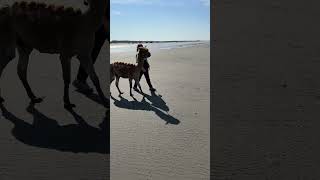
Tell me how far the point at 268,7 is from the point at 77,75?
2461 mm

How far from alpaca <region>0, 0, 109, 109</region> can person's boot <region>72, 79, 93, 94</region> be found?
0.14m

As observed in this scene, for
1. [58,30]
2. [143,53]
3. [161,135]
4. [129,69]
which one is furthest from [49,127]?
[143,53]

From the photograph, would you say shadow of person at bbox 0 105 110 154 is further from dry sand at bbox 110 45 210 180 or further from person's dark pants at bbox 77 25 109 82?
person's dark pants at bbox 77 25 109 82

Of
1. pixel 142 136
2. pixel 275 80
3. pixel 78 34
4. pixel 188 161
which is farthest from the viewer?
pixel 275 80

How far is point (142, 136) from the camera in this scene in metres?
4.81

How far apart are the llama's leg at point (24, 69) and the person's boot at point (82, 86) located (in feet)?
1.42

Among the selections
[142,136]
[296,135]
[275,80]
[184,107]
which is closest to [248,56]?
[275,80]

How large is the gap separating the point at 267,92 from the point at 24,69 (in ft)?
10.8

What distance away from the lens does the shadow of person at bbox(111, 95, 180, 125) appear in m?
5.54

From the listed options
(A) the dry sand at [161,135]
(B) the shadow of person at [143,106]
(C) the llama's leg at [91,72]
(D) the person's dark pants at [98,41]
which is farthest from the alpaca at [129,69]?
(D) the person's dark pants at [98,41]

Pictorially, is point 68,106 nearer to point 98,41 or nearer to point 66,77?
point 66,77

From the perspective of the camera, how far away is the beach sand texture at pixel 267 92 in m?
4.03

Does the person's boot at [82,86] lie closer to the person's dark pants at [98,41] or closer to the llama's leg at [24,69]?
the person's dark pants at [98,41]

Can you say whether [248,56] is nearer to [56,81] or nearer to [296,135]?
[296,135]
